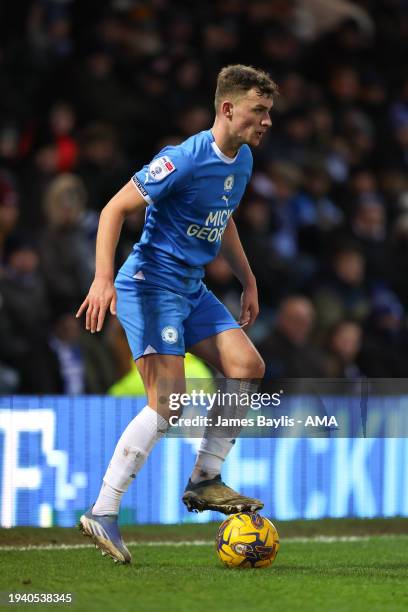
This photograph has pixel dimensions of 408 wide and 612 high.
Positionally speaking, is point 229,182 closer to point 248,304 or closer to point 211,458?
point 248,304

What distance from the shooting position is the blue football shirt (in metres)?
5.70

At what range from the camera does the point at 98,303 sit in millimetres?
5246

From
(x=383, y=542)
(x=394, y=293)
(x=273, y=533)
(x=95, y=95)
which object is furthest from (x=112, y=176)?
(x=273, y=533)

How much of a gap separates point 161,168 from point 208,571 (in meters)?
1.79

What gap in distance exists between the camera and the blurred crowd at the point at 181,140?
9.57 metres

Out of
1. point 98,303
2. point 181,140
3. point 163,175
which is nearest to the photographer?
point 98,303

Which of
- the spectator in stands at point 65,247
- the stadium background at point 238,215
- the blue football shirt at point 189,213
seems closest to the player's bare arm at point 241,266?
the blue football shirt at point 189,213

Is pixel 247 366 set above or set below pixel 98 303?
below

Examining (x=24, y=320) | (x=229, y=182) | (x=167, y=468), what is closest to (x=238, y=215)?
(x=24, y=320)

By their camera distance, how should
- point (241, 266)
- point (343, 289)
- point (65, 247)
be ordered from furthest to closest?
point (343, 289), point (65, 247), point (241, 266)

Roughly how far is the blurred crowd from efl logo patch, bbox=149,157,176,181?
3862 millimetres

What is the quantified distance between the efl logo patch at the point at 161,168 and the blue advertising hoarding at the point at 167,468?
231 centimetres

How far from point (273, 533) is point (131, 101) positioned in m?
6.45

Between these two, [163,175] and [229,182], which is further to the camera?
[229,182]
